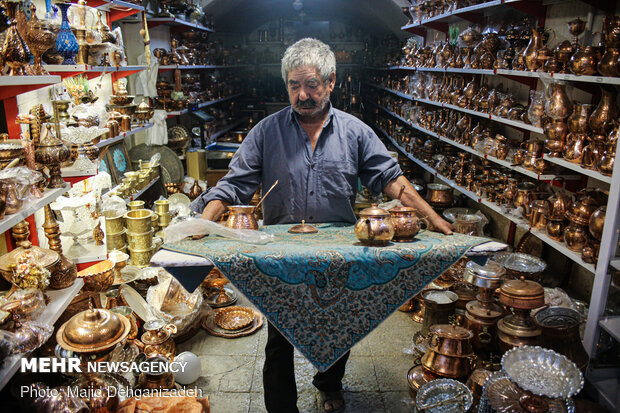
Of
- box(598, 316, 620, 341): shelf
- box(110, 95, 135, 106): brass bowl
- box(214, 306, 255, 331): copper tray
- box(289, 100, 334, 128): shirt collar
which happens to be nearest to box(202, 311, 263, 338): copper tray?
box(214, 306, 255, 331): copper tray

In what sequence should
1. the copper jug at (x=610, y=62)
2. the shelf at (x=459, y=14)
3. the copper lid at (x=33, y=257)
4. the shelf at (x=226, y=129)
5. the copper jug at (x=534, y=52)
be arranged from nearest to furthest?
the copper lid at (x=33, y=257) < the copper jug at (x=610, y=62) < the copper jug at (x=534, y=52) < the shelf at (x=459, y=14) < the shelf at (x=226, y=129)

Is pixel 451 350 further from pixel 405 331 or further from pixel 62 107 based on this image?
pixel 62 107

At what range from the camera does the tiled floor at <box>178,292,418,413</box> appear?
2.51 m

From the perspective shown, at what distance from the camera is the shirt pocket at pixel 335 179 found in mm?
2201

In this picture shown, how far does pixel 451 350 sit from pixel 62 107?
270 cm

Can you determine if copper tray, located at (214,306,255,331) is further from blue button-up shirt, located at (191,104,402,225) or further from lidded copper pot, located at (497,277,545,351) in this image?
lidded copper pot, located at (497,277,545,351)

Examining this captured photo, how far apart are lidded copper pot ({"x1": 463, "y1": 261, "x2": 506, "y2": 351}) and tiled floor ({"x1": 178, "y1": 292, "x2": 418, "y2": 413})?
45 centimetres

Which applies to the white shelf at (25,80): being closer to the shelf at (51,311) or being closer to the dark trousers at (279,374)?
the shelf at (51,311)

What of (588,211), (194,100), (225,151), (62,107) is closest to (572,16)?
(588,211)

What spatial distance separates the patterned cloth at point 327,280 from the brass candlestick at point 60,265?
3.09 ft

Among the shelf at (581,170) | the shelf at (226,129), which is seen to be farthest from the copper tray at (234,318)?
the shelf at (226,129)

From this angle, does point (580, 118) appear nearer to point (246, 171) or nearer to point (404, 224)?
point (404, 224)

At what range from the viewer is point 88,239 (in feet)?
10.4

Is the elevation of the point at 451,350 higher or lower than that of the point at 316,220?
lower
